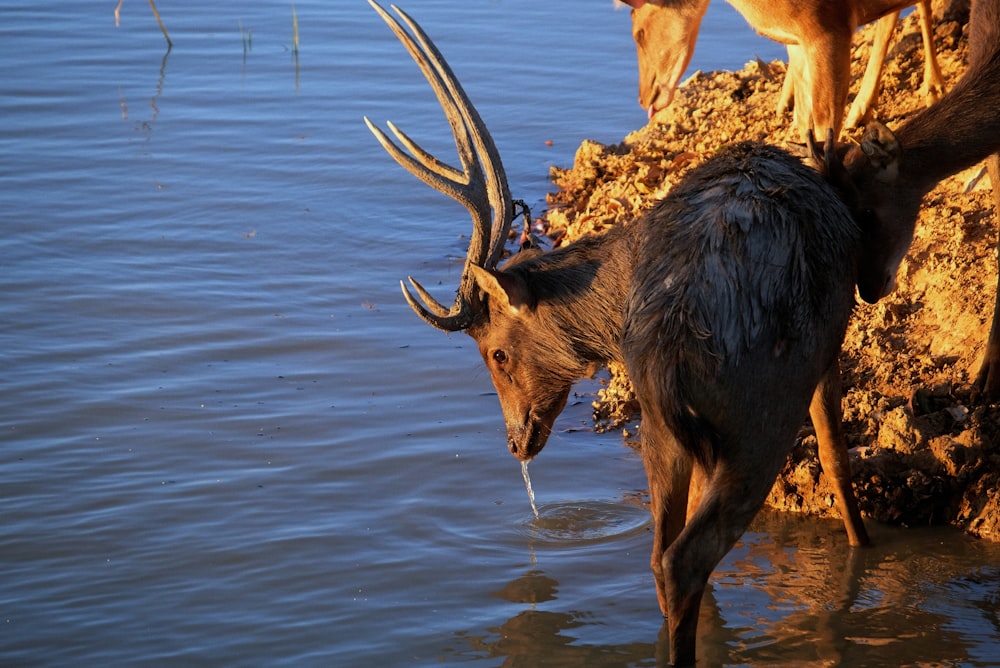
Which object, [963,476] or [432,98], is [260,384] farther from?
[432,98]

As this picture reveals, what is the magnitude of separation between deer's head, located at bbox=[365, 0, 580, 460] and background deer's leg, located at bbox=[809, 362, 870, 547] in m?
1.14

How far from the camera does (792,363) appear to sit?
4.84 meters

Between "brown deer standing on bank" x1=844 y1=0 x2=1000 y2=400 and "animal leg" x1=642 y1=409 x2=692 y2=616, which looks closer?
"animal leg" x1=642 y1=409 x2=692 y2=616

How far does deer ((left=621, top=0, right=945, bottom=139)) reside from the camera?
26.4 ft

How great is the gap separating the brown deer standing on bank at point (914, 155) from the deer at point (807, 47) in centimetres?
130

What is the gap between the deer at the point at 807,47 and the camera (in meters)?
8.05

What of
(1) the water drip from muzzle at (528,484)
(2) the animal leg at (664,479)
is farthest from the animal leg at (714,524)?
(1) the water drip from muzzle at (528,484)

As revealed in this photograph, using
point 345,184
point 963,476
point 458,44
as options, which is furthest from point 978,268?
point 458,44

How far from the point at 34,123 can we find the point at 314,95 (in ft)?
8.72

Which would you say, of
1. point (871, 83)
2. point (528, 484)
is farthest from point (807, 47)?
point (528, 484)

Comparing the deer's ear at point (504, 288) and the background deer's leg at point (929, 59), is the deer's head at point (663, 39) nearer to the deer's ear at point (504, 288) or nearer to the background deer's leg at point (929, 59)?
the background deer's leg at point (929, 59)

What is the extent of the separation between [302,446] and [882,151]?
3.50m

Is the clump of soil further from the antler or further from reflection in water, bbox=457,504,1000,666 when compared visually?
the antler

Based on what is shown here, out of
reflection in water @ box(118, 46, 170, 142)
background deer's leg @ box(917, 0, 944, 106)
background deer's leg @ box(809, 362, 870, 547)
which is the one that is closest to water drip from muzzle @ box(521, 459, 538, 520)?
background deer's leg @ box(809, 362, 870, 547)
